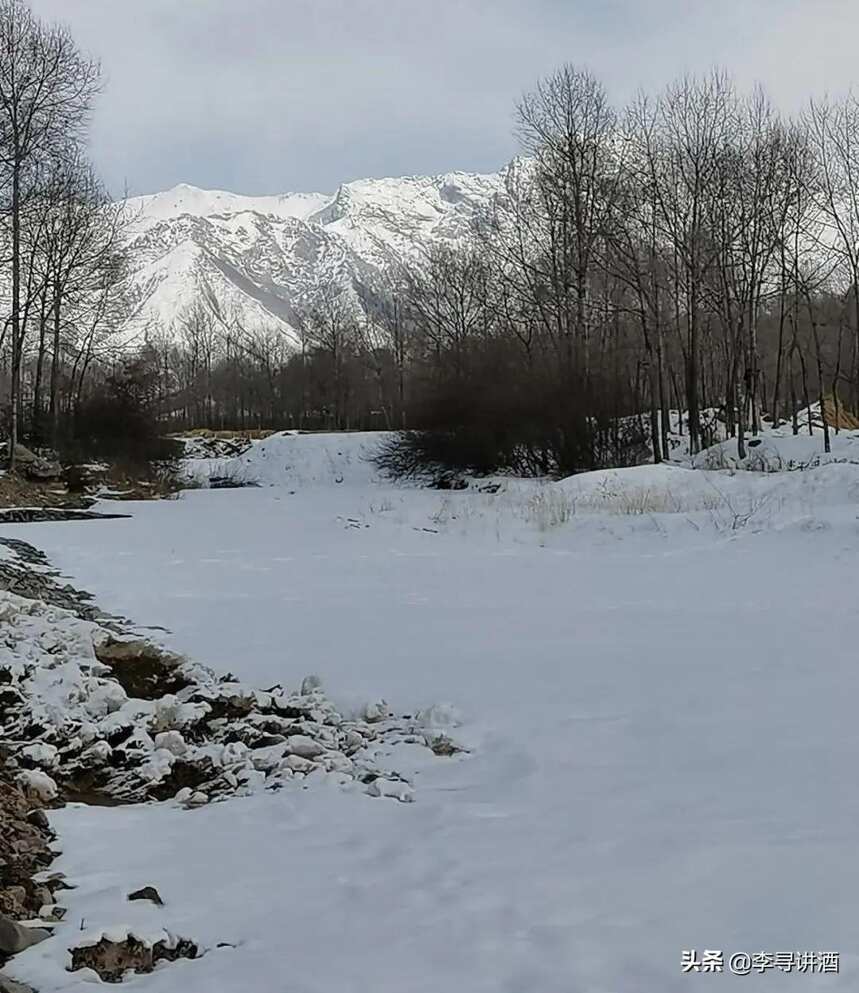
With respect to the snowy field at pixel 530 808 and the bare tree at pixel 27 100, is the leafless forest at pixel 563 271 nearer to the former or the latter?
the bare tree at pixel 27 100

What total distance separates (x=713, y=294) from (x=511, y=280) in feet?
19.9

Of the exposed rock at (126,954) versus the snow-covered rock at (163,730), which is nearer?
the exposed rock at (126,954)

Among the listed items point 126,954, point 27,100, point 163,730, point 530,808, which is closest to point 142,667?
point 163,730

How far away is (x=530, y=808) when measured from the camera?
3.48 m

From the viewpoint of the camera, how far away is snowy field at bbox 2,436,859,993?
8.03ft

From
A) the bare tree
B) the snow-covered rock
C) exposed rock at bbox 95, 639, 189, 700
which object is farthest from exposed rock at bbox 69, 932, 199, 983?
the bare tree

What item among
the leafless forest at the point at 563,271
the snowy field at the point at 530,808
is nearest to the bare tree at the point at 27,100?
the leafless forest at the point at 563,271

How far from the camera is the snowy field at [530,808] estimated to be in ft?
8.03

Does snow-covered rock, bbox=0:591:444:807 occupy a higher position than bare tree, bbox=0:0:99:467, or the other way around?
bare tree, bbox=0:0:99:467

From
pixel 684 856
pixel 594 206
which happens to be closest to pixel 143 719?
pixel 684 856

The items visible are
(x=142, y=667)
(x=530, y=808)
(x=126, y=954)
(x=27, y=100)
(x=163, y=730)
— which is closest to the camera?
(x=126, y=954)

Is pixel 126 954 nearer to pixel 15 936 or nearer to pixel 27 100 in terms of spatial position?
pixel 15 936

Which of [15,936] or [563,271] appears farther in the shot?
[563,271]

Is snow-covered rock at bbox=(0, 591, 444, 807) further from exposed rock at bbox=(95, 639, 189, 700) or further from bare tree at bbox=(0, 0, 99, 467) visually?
bare tree at bbox=(0, 0, 99, 467)
